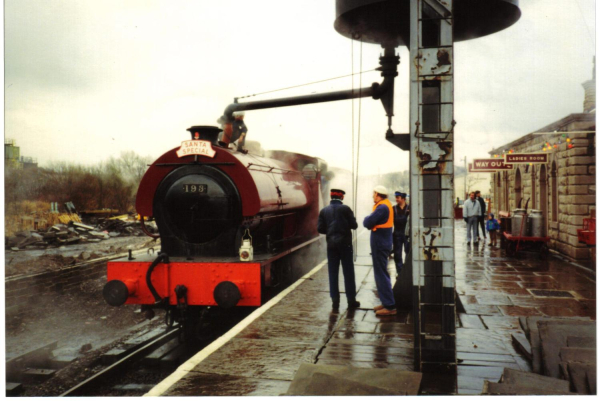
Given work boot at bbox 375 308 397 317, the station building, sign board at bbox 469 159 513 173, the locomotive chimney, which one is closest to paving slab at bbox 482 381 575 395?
work boot at bbox 375 308 397 317

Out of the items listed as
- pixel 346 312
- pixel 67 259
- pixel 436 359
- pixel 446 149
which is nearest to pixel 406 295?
pixel 346 312

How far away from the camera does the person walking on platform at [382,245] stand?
5.95m

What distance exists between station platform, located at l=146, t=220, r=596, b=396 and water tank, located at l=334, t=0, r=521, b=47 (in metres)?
3.28

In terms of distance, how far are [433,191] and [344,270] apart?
8.60 ft

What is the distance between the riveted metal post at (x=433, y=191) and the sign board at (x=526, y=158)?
7408 millimetres

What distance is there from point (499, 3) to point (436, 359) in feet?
11.7

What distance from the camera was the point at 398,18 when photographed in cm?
498

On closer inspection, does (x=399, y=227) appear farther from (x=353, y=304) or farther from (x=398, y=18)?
(x=398, y=18)

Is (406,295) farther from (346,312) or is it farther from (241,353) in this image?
(241,353)

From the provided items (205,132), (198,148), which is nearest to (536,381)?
(198,148)

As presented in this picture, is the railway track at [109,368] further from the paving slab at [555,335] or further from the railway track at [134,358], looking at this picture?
the paving slab at [555,335]

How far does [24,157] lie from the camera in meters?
6.97

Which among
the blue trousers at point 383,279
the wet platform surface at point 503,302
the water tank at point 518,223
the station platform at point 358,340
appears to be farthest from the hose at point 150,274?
the water tank at point 518,223

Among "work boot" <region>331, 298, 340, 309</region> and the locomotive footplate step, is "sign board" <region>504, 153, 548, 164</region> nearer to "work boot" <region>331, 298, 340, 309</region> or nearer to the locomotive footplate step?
the locomotive footplate step
